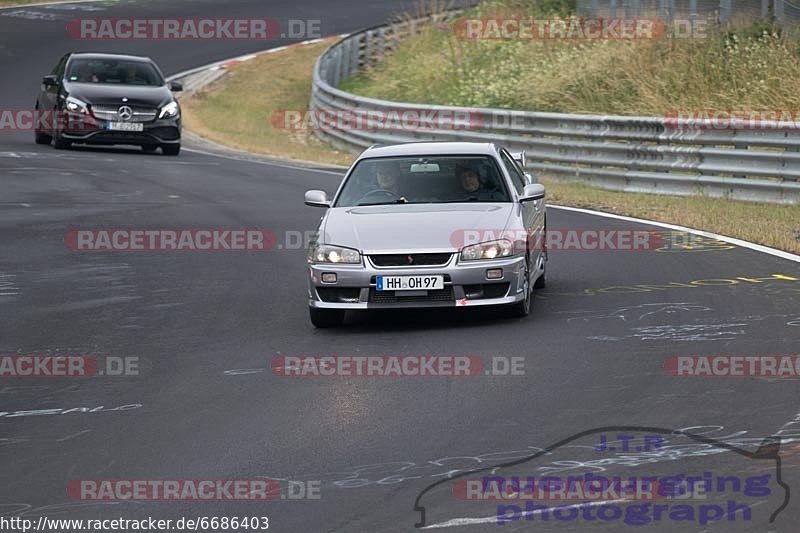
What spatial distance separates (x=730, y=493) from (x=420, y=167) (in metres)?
6.12

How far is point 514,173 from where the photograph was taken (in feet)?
40.9

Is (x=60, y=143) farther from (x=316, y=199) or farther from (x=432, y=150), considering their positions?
(x=316, y=199)

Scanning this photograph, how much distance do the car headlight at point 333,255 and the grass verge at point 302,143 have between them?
A: 542cm

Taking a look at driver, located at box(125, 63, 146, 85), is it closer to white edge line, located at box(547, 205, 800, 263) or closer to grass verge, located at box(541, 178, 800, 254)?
grass verge, located at box(541, 178, 800, 254)

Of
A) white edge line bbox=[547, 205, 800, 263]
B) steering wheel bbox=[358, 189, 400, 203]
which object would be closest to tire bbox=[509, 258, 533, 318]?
steering wheel bbox=[358, 189, 400, 203]

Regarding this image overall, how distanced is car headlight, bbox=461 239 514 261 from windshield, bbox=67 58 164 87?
17.0 m

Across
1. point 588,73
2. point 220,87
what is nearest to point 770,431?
point 588,73

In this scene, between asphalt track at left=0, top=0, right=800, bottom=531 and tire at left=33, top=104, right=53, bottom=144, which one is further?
tire at left=33, top=104, right=53, bottom=144

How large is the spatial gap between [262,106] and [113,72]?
1086cm

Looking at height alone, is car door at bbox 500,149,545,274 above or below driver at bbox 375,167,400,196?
below

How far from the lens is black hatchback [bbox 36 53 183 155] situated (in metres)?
25.7

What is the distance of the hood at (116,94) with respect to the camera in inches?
1008

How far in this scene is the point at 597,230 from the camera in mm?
16500

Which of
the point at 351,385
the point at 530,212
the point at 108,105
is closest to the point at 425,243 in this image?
the point at 530,212
